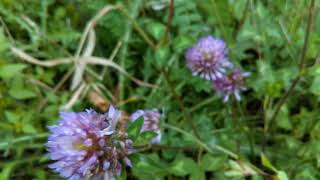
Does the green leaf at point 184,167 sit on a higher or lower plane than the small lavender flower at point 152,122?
lower

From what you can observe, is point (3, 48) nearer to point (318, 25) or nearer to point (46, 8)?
point (46, 8)

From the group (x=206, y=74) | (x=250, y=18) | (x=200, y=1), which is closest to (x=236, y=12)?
(x=250, y=18)

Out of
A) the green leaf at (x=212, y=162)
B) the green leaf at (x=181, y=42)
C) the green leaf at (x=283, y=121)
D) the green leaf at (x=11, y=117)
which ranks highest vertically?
the green leaf at (x=181, y=42)

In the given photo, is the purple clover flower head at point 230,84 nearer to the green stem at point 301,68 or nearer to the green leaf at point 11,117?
the green stem at point 301,68

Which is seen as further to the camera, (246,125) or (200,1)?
(200,1)

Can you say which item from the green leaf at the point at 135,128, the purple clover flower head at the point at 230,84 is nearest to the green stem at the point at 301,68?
the purple clover flower head at the point at 230,84

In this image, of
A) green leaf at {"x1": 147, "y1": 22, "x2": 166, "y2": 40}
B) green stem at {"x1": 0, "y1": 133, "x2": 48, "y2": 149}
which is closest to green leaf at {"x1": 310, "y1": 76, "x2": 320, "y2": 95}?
green leaf at {"x1": 147, "y1": 22, "x2": 166, "y2": 40}
